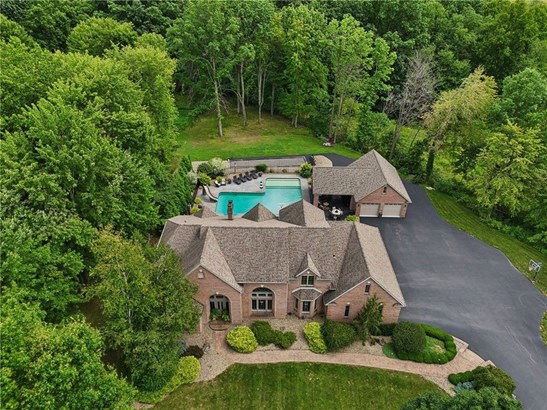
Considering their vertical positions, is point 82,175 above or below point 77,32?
below

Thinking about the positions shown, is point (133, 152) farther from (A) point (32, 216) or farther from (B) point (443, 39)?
(B) point (443, 39)

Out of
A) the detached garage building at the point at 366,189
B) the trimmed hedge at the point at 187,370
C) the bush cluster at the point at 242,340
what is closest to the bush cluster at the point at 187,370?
the trimmed hedge at the point at 187,370

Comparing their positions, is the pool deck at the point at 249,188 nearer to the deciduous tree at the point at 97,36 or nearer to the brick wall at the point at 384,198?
the brick wall at the point at 384,198

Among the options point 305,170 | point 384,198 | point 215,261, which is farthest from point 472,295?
point 305,170

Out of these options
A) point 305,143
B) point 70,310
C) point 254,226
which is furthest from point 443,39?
point 70,310

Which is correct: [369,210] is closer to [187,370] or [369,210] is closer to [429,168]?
[429,168]

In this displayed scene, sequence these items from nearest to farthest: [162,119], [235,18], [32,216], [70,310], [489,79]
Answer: [32,216]
[70,310]
[162,119]
[489,79]
[235,18]
